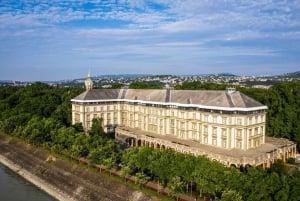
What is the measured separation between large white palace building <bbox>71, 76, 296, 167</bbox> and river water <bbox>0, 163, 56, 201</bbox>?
20210 mm

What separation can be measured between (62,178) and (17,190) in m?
6.83

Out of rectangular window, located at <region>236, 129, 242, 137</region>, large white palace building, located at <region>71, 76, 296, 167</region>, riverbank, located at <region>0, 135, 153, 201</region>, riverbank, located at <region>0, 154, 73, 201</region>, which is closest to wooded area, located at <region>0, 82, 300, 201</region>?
riverbank, located at <region>0, 135, 153, 201</region>

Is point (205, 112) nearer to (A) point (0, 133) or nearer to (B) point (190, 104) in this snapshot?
(B) point (190, 104)

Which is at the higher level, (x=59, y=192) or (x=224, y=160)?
(x=224, y=160)

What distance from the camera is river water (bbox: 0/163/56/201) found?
160 ft

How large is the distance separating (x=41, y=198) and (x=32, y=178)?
29.1ft

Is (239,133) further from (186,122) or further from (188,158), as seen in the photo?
(188,158)

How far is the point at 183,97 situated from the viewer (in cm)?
6544

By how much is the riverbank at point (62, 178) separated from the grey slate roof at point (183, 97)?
55.7ft

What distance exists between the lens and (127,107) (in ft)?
258

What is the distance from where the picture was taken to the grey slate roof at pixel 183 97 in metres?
56.2

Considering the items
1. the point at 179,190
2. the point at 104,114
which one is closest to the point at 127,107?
the point at 104,114

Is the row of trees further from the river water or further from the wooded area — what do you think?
the river water

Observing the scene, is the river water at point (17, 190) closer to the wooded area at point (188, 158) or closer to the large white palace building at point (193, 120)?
the wooded area at point (188, 158)
